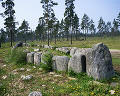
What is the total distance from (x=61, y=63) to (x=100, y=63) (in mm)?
2594

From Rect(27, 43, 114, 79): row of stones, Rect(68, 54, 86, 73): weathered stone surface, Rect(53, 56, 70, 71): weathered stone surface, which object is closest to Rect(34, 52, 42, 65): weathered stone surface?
Rect(53, 56, 70, 71): weathered stone surface

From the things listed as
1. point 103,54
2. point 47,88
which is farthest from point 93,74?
point 47,88

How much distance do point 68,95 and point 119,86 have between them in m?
2.13

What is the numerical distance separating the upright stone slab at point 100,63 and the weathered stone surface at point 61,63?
1683 millimetres

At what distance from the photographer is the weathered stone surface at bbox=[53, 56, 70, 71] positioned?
20.0 ft

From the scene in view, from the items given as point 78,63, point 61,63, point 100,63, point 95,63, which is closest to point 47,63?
point 61,63

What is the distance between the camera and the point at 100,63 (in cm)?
447

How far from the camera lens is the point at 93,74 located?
15.3ft

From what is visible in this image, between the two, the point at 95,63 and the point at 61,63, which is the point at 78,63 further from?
the point at 61,63

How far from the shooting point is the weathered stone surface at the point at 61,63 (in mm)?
6102

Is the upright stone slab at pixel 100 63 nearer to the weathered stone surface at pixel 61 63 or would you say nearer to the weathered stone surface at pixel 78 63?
the weathered stone surface at pixel 78 63

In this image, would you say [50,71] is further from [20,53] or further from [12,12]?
[12,12]

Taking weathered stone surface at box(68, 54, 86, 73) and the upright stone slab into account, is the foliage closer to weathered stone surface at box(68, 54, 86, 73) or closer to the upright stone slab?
weathered stone surface at box(68, 54, 86, 73)

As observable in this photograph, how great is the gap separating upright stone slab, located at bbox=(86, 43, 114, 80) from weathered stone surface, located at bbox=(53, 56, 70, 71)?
168 cm
